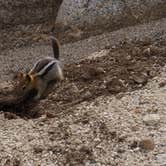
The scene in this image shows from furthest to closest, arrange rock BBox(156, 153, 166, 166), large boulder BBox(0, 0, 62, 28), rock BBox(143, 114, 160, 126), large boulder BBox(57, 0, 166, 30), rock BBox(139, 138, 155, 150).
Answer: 1. large boulder BBox(0, 0, 62, 28)
2. large boulder BBox(57, 0, 166, 30)
3. rock BBox(143, 114, 160, 126)
4. rock BBox(139, 138, 155, 150)
5. rock BBox(156, 153, 166, 166)

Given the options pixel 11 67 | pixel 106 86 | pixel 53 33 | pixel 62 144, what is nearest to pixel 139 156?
pixel 62 144

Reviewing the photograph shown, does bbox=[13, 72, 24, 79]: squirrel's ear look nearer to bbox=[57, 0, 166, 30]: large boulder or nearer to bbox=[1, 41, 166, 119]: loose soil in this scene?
bbox=[1, 41, 166, 119]: loose soil

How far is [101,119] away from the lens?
23.7 ft

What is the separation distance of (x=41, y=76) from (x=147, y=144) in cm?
208

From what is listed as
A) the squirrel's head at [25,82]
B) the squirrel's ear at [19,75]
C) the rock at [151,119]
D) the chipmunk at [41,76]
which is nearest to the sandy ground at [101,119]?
the rock at [151,119]

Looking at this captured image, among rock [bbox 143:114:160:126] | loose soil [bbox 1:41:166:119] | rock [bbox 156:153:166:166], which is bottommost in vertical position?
rock [bbox 156:153:166:166]

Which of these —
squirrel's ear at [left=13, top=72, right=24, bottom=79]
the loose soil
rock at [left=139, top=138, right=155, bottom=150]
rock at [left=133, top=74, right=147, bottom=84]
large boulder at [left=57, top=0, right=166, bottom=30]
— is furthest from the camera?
large boulder at [left=57, top=0, right=166, bottom=30]

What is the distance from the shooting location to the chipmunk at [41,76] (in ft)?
26.7

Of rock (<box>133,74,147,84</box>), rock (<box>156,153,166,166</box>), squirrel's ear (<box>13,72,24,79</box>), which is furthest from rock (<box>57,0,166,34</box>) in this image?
rock (<box>156,153,166,166</box>)

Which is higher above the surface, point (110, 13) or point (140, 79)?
point (110, 13)

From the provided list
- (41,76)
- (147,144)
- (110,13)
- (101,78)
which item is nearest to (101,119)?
(147,144)

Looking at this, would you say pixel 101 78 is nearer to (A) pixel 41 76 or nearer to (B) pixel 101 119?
(A) pixel 41 76

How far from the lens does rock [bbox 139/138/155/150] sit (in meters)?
6.62

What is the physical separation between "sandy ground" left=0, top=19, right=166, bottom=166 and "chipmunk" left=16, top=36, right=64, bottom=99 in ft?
0.49
